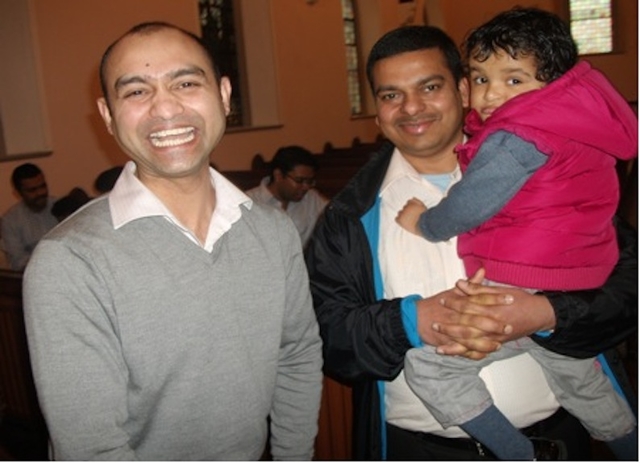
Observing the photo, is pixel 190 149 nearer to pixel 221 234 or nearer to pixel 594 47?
pixel 221 234

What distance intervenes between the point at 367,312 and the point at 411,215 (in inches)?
11.8

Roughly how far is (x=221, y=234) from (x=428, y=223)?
0.55 m

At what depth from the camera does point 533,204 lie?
4.99 ft

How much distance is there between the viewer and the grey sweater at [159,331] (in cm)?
117

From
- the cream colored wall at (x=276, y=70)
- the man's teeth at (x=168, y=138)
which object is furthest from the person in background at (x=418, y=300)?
the cream colored wall at (x=276, y=70)

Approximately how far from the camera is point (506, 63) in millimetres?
1611

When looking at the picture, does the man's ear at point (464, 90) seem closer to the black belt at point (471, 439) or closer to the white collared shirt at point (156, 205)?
the white collared shirt at point (156, 205)

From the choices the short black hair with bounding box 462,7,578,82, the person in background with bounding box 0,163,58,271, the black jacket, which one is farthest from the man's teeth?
the person in background with bounding box 0,163,58,271

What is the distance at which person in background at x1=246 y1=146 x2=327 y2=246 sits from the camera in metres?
4.88

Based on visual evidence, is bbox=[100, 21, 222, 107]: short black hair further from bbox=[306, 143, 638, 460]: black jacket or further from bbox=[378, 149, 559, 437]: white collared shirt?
bbox=[378, 149, 559, 437]: white collared shirt

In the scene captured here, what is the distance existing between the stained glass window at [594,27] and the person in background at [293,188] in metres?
9.39

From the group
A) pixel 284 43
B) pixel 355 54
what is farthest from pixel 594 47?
pixel 284 43

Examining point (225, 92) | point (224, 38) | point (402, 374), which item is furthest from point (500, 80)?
point (224, 38)

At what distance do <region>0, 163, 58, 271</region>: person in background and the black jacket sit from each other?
422 centimetres
